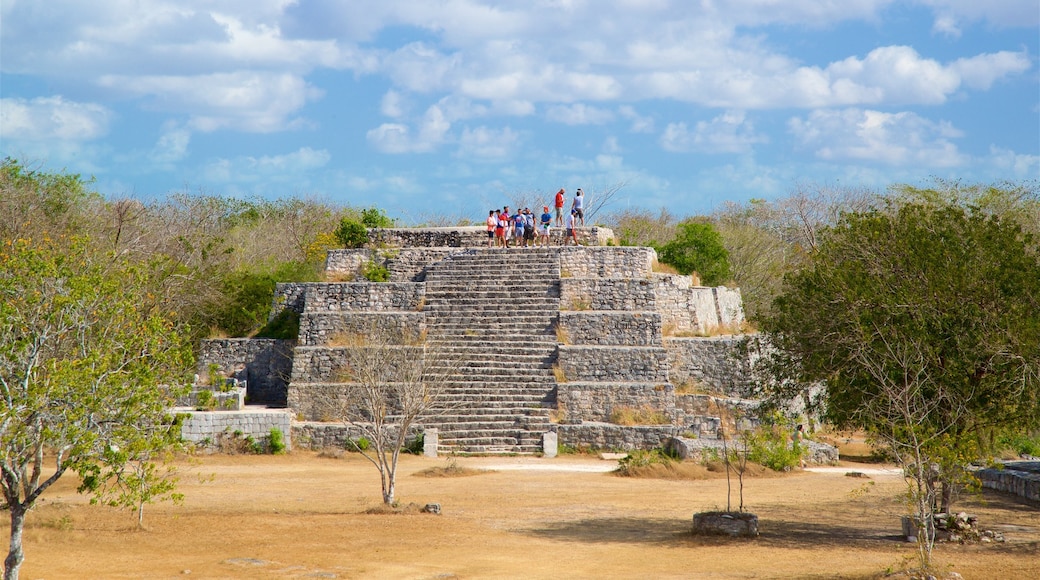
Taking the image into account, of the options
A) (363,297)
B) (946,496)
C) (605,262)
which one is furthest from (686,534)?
(605,262)

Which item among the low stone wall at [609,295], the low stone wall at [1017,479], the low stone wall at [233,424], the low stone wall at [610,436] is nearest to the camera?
the low stone wall at [1017,479]

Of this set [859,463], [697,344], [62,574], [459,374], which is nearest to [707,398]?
[697,344]

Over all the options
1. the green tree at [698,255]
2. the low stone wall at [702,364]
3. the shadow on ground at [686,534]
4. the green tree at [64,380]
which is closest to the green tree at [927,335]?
the shadow on ground at [686,534]

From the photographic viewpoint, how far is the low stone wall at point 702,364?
79.7ft

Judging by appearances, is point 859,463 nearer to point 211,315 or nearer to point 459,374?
point 459,374

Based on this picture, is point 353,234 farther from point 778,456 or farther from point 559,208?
point 778,456

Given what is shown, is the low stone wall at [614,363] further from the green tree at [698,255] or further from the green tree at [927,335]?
the green tree at [927,335]

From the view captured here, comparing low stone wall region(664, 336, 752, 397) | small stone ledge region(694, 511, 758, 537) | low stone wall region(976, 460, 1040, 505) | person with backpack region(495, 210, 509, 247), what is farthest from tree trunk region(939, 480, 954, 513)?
person with backpack region(495, 210, 509, 247)

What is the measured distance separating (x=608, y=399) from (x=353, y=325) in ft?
20.3

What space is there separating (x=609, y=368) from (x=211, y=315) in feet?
35.4

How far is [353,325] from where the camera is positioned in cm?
2469

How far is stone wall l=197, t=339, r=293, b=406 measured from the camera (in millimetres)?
25391

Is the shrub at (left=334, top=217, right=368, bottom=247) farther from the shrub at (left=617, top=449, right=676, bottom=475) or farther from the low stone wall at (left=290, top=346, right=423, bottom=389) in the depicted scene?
the shrub at (left=617, top=449, right=676, bottom=475)

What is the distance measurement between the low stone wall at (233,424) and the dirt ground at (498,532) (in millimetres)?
2283
